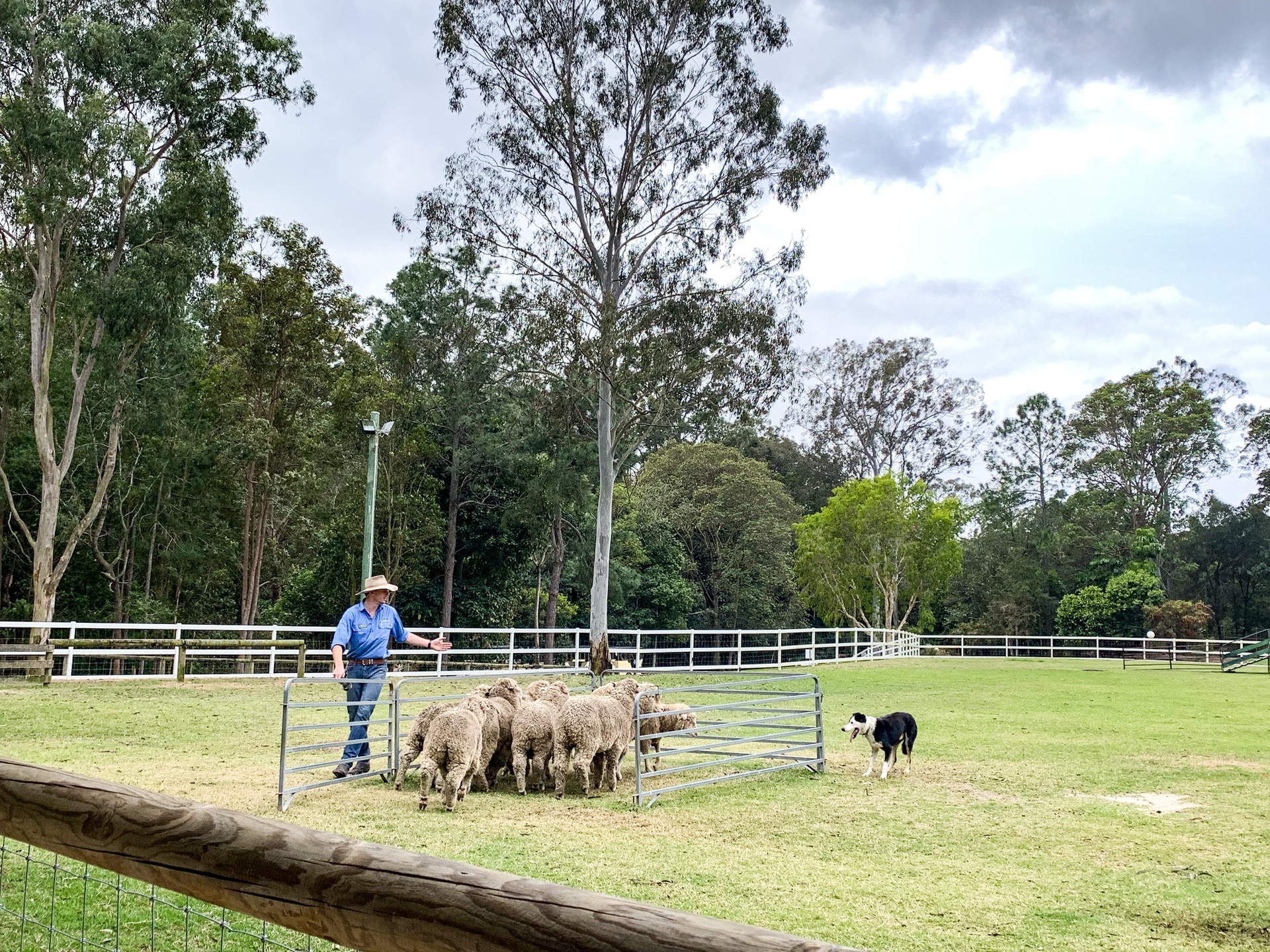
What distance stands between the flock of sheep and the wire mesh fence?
9.27ft

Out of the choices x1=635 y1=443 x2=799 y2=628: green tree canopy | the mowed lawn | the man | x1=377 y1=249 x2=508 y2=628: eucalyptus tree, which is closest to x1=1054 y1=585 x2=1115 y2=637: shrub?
x1=635 y1=443 x2=799 y2=628: green tree canopy

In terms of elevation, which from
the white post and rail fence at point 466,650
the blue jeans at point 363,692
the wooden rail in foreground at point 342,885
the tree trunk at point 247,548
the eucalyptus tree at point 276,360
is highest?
the eucalyptus tree at point 276,360

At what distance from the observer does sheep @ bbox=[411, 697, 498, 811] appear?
8.16 m

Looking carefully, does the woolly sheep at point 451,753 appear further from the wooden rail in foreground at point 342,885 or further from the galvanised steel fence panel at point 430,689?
the wooden rail in foreground at point 342,885

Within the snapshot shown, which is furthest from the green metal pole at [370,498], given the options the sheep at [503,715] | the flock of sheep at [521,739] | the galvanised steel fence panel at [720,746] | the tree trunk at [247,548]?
the tree trunk at [247,548]

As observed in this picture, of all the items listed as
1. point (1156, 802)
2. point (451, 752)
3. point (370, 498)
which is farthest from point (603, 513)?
point (1156, 802)

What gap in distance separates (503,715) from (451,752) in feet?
3.84

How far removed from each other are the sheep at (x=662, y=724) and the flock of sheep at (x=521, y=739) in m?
0.30

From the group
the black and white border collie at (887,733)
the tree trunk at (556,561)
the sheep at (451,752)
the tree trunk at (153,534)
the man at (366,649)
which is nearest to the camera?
the sheep at (451,752)

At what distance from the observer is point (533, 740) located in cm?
921

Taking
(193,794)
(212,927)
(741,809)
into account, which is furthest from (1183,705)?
(212,927)

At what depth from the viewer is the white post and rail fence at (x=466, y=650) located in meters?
20.0

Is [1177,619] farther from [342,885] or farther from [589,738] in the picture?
[342,885]

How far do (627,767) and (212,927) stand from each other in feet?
21.1
